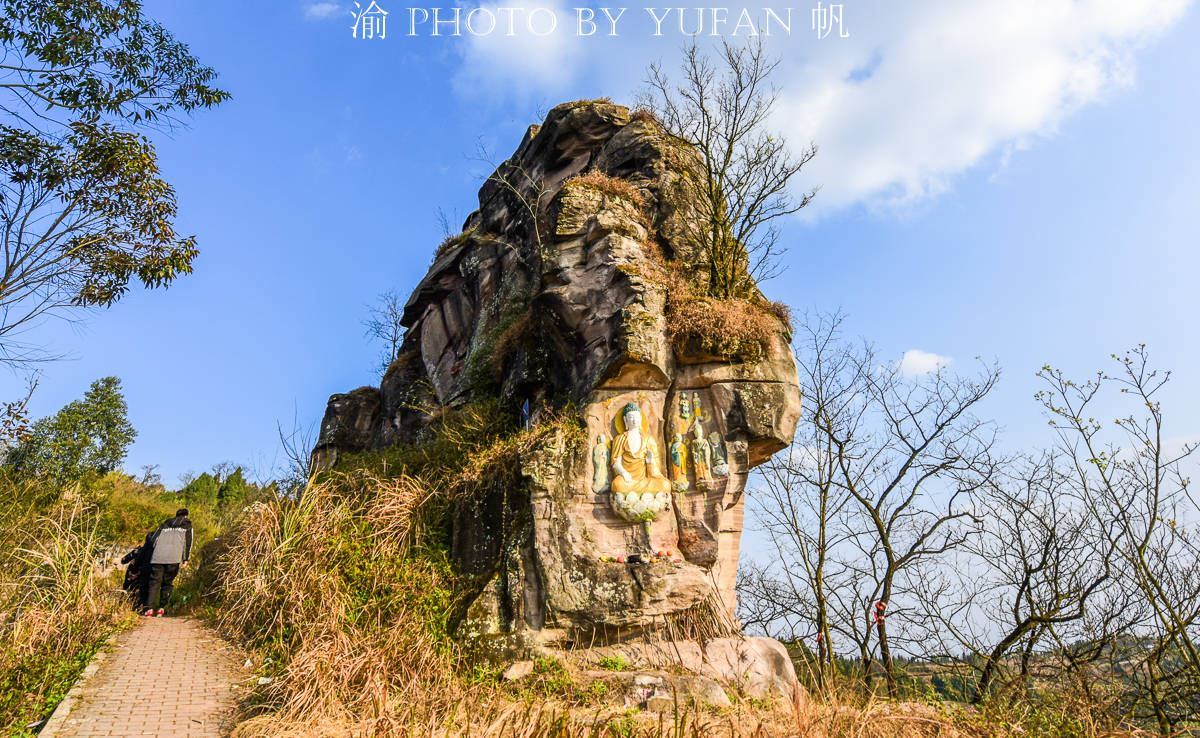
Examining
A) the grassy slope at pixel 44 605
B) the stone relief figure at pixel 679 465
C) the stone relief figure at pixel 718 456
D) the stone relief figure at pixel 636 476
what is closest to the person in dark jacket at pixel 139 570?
the grassy slope at pixel 44 605

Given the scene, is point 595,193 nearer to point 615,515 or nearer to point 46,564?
point 615,515

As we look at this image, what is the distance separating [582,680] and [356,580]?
3173mm

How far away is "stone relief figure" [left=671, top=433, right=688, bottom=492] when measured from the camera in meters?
10.1

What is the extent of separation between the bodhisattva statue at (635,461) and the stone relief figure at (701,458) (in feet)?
1.57

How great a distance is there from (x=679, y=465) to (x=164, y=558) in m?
8.29

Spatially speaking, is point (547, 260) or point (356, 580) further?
point (547, 260)

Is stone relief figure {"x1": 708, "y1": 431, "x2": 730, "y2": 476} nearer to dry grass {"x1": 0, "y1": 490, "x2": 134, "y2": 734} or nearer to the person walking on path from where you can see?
dry grass {"x1": 0, "y1": 490, "x2": 134, "y2": 734}

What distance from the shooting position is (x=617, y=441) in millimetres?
9977

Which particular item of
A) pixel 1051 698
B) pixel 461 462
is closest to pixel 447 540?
pixel 461 462

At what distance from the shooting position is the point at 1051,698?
7.13m

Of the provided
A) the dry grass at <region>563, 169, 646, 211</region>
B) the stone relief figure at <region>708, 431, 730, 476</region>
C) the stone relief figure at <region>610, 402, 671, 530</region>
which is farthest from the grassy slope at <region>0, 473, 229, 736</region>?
the dry grass at <region>563, 169, 646, 211</region>

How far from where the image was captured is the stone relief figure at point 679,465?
396 inches

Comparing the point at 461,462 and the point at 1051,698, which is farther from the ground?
the point at 461,462

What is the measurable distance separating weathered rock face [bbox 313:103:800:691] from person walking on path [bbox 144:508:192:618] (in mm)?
4765
